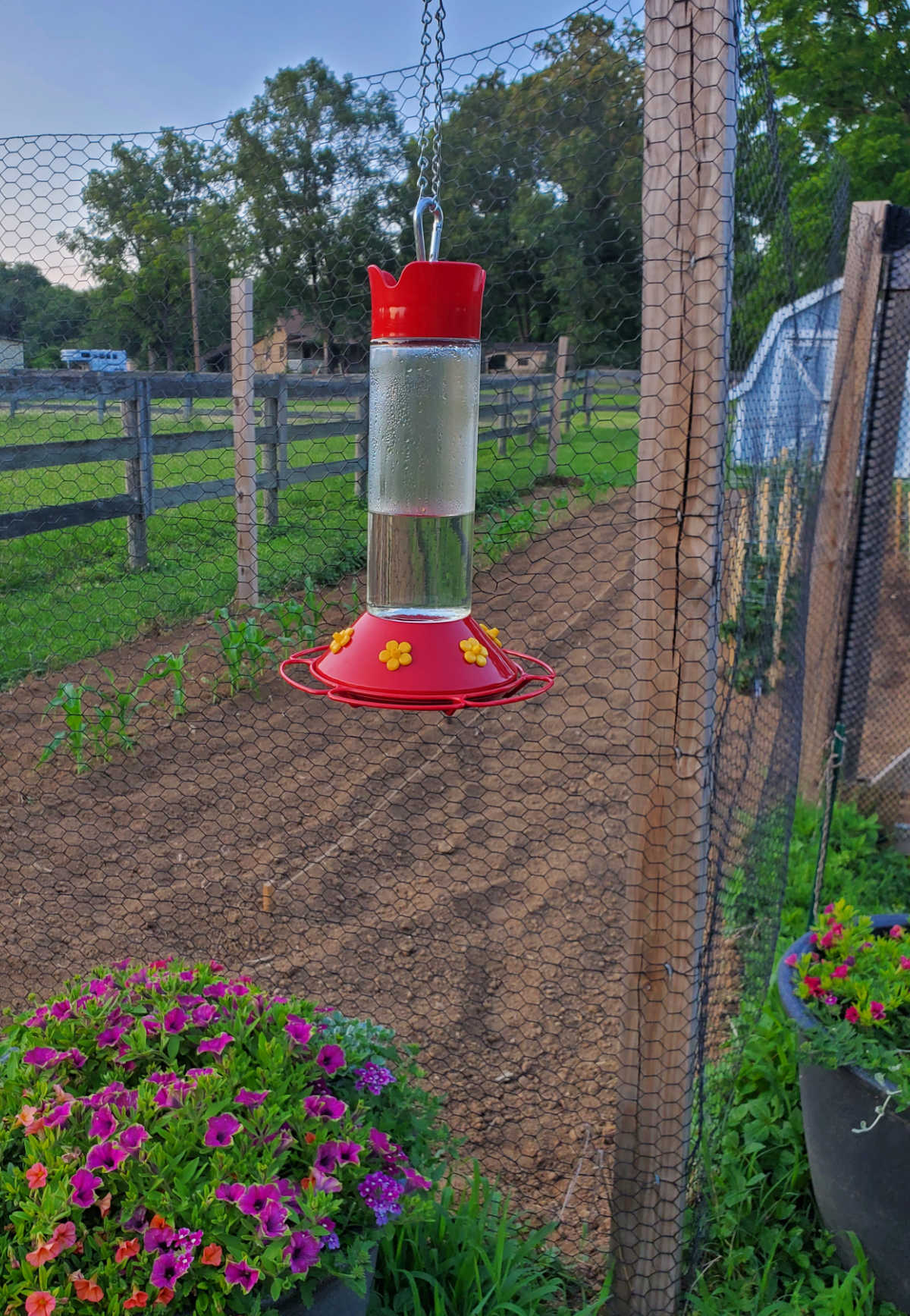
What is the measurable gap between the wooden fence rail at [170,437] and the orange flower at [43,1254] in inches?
106

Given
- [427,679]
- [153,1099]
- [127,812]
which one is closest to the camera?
[427,679]

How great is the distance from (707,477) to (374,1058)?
107 cm

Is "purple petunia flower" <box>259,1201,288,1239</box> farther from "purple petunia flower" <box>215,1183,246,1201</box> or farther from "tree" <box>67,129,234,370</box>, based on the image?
"tree" <box>67,129,234,370</box>

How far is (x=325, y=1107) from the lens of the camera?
140cm

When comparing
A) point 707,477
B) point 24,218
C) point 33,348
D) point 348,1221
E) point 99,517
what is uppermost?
point 24,218

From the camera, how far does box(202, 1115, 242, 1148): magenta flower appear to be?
1.27 m

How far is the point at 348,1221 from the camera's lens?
1.35 metres

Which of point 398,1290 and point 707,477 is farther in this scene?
point 398,1290

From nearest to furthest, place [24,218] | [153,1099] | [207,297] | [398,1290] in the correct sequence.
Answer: [153,1099]
[398,1290]
[24,218]
[207,297]

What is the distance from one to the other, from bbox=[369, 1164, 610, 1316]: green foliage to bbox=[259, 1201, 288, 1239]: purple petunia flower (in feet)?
1.40

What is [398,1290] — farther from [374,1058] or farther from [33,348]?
[33,348]

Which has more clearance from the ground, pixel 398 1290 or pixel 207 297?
pixel 207 297

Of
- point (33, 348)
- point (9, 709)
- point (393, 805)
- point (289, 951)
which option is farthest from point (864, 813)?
point (9, 709)

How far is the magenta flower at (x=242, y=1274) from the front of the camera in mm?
1148
